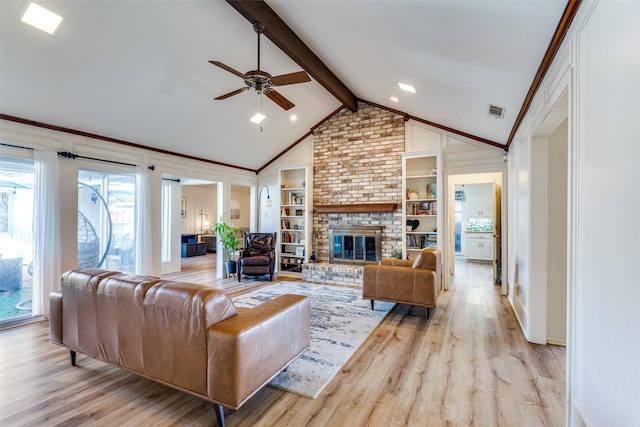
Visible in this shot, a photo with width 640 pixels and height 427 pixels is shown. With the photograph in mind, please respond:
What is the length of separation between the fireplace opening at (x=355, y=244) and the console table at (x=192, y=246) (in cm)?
595

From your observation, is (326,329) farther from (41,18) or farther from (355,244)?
(41,18)

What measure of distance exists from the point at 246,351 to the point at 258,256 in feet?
15.0

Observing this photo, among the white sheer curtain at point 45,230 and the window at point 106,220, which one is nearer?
the white sheer curtain at point 45,230

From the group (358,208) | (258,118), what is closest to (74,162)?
(258,118)

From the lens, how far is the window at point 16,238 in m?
3.77

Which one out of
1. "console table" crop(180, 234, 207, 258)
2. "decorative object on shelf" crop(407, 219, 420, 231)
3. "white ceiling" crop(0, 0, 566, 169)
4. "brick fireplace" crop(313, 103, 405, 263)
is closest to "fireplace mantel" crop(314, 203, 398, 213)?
"brick fireplace" crop(313, 103, 405, 263)

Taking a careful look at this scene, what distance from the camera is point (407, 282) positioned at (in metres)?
3.82

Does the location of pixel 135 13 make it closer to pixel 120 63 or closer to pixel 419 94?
pixel 120 63

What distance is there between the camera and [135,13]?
2936 millimetres

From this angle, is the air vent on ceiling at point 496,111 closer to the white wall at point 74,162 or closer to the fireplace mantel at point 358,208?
the fireplace mantel at point 358,208

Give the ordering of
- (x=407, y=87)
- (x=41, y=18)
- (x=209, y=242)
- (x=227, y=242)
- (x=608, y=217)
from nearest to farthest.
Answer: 1. (x=608, y=217)
2. (x=41, y=18)
3. (x=407, y=87)
4. (x=227, y=242)
5. (x=209, y=242)

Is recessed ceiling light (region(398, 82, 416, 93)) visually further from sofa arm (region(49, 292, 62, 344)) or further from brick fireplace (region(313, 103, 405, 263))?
sofa arm (region(49, 292, 62, 344))

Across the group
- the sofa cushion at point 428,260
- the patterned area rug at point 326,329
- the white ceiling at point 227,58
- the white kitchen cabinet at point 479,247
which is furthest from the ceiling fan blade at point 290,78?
the white kitchen cabinet at point 479,247

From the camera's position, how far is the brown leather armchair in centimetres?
616
